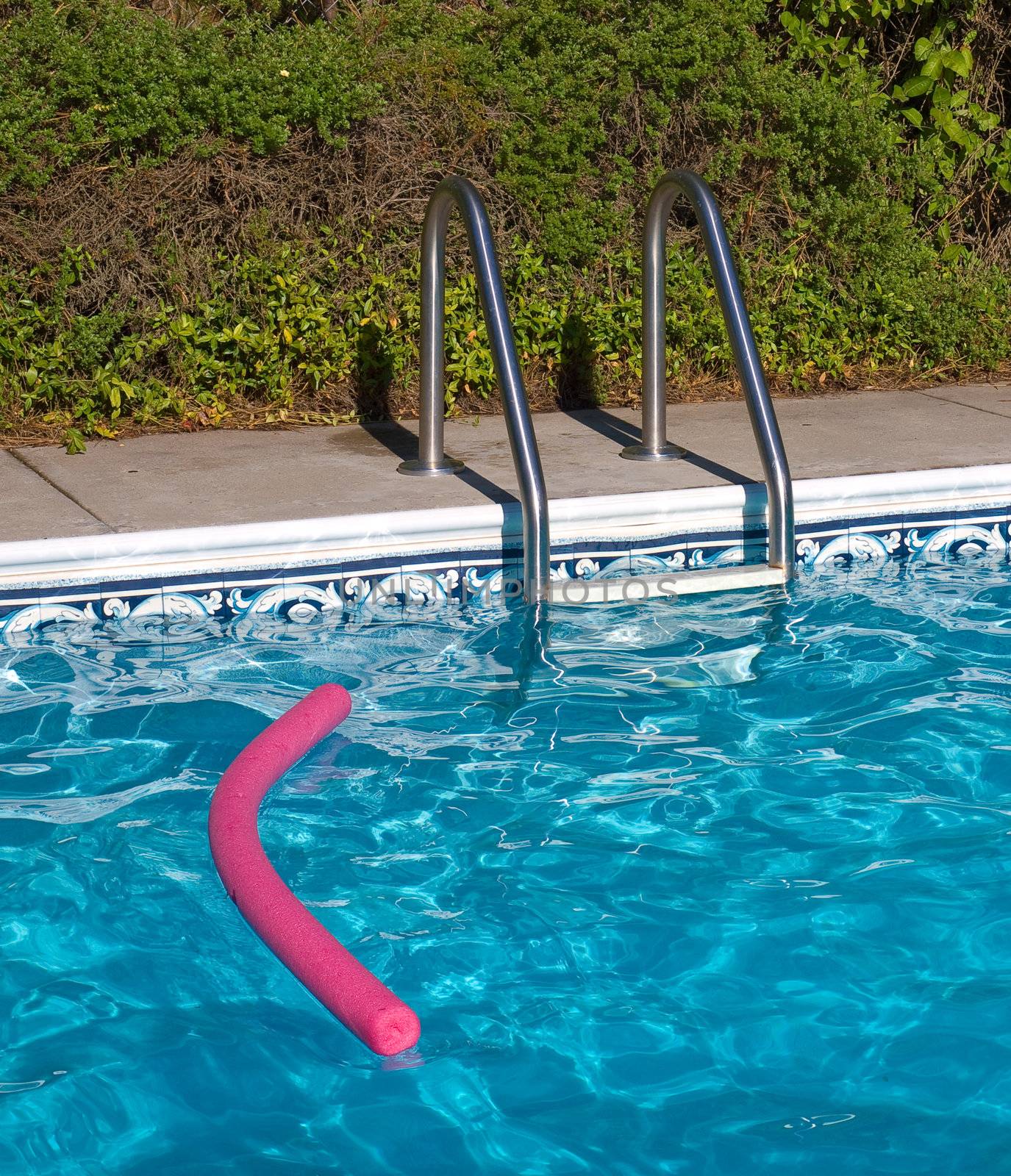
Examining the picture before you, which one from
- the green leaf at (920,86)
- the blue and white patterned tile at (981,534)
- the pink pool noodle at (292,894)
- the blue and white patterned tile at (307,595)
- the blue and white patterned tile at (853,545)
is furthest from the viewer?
the green leaf at (920,86)

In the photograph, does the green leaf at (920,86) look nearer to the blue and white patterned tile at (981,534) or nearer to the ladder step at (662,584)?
the blue and white patterned tile at (981,534)

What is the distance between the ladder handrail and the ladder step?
15 cm

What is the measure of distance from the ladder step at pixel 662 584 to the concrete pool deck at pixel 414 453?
11.8 inches

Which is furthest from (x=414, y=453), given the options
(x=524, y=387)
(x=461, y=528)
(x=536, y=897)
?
(x=536, y=897)

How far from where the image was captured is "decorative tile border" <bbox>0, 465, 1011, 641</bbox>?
12.7 ft

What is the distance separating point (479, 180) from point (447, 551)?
7.78 ft

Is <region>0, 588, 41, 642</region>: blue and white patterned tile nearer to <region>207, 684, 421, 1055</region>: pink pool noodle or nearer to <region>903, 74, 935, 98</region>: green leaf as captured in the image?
<region>207, 684, 421, 1055</region>: pink pool noodle

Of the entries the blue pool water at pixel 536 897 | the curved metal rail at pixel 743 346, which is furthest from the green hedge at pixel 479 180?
the blue pool water at pixel 536 897

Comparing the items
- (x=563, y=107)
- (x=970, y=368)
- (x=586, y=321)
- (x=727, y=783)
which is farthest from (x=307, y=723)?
(x=970, y=368)

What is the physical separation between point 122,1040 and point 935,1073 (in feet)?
4.51

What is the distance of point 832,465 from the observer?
477 centimetres

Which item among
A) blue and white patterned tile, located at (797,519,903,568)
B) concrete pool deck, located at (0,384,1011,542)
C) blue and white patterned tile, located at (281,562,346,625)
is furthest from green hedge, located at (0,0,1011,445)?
blue and white patterned tile, located at (797,519,903,568)

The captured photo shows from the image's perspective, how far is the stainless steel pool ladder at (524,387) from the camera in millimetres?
4066

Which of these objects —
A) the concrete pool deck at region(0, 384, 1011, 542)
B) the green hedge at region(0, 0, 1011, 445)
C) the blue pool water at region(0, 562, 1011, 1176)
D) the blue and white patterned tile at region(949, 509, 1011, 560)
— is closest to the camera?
the blue pool water at region(0, 562, 1011, 1176)
